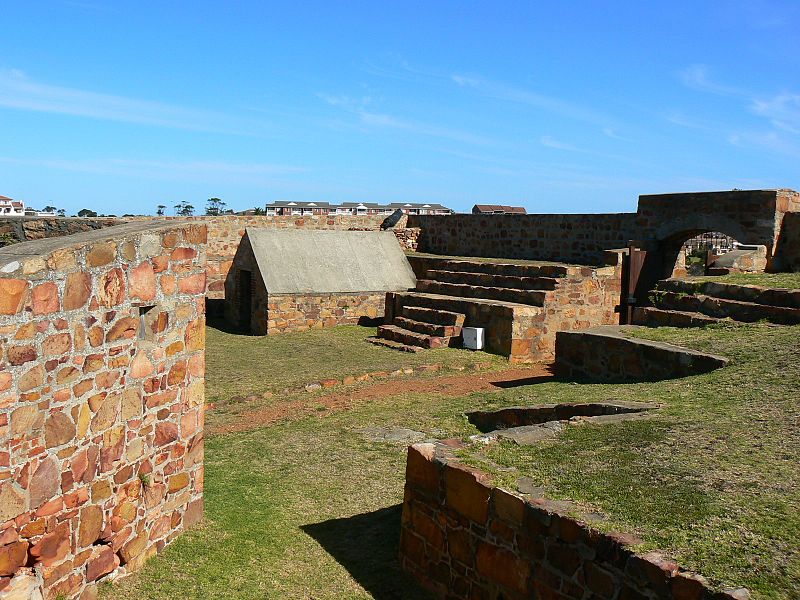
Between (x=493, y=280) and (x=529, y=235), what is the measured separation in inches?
135

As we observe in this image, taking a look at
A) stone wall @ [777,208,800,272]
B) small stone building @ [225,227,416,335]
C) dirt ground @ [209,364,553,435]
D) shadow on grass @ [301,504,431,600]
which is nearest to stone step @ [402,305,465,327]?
small stone building @ [225,227,416,335]

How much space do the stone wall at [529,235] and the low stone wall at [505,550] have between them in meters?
12.3

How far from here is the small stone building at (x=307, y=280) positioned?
54.3ft

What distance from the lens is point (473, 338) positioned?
14.0 m

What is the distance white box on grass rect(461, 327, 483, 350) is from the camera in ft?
45.9

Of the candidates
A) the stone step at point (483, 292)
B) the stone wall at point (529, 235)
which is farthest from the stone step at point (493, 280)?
the stone wall at point (529, 235)

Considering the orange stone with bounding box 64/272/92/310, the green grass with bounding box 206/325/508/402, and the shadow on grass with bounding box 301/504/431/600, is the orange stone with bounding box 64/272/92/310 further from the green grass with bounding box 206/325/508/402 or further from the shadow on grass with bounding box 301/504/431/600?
the green grass with bounding box 206/325/508/402

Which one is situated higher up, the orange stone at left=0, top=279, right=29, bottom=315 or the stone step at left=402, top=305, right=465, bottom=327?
the orange stone at left=0, top=279, right=29, bottom=315

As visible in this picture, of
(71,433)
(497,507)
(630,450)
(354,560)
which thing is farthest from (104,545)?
(630,450)

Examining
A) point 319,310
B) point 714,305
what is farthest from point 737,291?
point 319,310

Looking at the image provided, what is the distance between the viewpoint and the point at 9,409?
4.30 m

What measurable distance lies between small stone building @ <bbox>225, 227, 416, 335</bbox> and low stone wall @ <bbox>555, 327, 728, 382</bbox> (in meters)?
7.42

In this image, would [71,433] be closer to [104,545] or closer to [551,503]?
[104,545]

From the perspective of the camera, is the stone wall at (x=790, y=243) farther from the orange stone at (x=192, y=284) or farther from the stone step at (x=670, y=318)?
the orange stone at (x=192, y=284)
